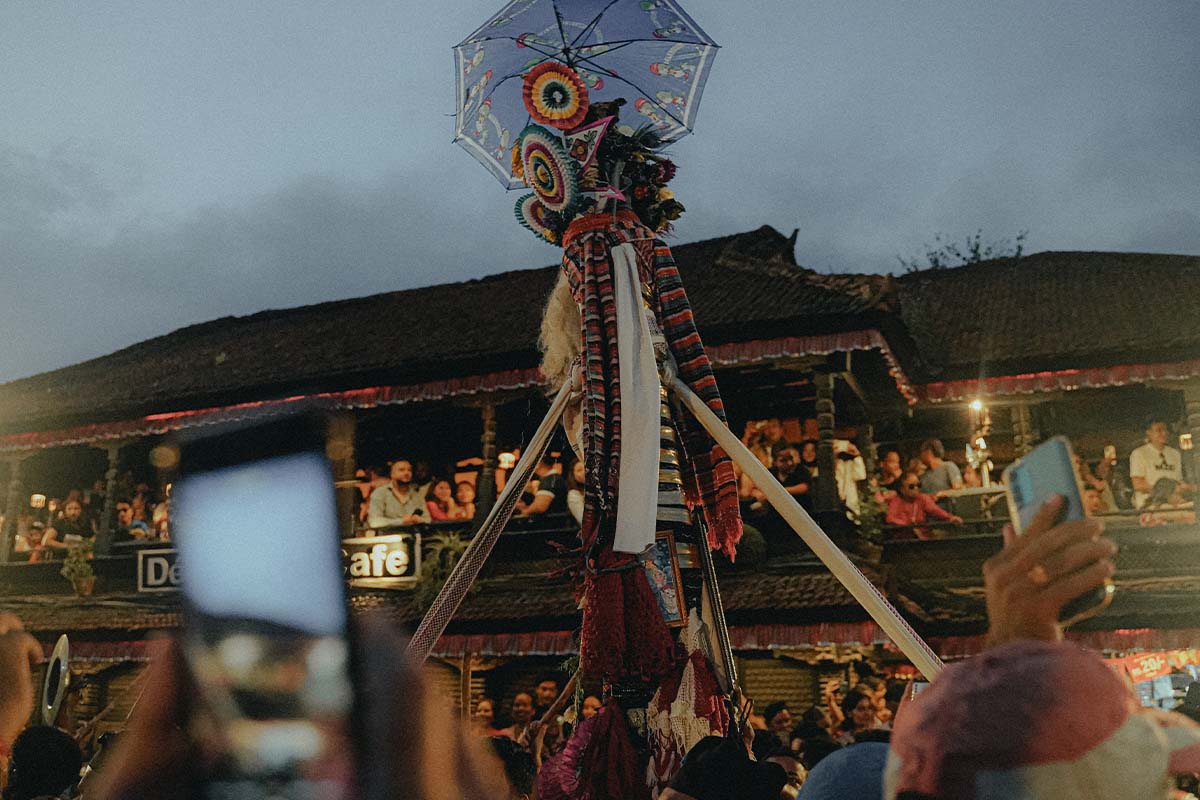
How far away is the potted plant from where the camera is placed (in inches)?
727

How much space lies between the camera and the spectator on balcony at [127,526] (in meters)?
18.8

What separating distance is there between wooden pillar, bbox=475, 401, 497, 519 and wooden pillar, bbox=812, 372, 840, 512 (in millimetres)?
4782

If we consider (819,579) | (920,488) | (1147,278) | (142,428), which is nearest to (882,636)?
(819,579)

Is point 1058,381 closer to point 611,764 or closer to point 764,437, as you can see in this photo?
point 764,437

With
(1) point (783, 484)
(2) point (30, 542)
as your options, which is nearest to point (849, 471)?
(1) point (783, 484)

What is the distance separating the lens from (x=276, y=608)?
146 centimetres

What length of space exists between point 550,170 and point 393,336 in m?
15.0

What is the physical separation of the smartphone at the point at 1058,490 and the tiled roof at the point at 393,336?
43.2 ft

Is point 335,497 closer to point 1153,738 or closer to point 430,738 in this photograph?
point 430,738

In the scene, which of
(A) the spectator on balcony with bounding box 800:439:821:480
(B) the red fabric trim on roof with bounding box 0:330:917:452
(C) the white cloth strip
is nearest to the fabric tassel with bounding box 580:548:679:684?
(C) the white cloth strip

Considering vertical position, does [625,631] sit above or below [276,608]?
below

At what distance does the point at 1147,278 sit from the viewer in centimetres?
1836

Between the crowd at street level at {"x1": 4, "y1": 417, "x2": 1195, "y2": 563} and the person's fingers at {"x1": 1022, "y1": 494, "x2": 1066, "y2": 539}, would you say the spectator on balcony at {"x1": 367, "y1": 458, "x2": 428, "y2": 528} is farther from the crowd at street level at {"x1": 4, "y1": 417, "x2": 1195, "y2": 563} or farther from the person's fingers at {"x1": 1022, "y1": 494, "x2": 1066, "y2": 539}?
the person's fingers at {"x1": 1022, "y1": 494, "x2": 1066, "y2": 539}

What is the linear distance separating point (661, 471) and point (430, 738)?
3.47 metres
